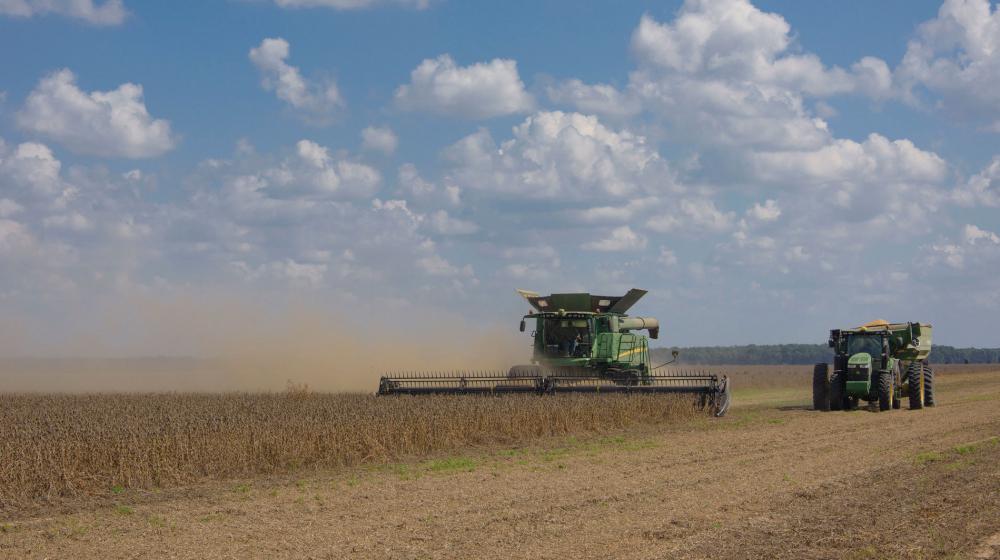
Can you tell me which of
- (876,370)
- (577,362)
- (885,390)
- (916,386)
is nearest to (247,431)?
(577,362)

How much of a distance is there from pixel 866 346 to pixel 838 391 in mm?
1553

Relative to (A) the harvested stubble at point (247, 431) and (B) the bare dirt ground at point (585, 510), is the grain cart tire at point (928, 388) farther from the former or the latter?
(B) the bare dirt ground at point (585, 510)

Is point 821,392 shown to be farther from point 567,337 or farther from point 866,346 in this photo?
point 567,337

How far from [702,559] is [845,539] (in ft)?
5.63

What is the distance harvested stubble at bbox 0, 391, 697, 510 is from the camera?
13.6m

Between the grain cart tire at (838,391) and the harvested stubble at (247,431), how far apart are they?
5.06m

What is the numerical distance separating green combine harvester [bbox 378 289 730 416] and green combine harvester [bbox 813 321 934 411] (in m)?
3.50

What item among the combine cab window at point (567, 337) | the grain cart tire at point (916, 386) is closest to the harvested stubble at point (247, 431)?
the combine cab window at point (567, 337)

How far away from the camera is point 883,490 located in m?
12.7

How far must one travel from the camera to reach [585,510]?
37.9 ft

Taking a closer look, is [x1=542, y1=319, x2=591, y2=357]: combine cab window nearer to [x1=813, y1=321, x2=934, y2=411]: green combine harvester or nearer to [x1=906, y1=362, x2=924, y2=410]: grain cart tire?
[x1=813, y1=321, x2=934, y2=411]: green combine harvester

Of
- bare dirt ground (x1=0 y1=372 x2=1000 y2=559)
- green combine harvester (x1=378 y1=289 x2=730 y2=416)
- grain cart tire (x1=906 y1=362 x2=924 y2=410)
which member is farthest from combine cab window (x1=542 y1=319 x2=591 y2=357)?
bare dirt ground (x1=0 y1=372 x2=1000 y2=559)

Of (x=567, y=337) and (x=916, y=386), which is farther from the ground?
(x=567, y=337)

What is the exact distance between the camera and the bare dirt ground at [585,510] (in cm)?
966
